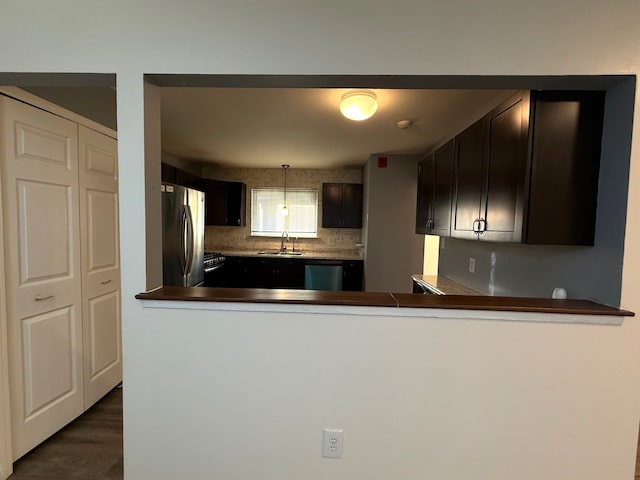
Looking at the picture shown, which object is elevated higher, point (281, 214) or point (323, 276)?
point (281, 214)

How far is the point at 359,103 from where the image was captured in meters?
2.09

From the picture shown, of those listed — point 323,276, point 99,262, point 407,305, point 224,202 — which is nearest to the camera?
point 407,305

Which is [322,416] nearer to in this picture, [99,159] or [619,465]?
[619,465]

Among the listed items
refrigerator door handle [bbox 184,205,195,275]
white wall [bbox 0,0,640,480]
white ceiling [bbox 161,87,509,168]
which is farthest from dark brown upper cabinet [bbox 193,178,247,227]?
white wall [bbox 0,0,640,480]

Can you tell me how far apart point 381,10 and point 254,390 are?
66.8 inches

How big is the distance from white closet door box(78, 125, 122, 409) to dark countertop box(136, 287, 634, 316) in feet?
3.77

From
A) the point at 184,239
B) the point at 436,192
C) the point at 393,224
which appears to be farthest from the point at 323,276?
the point at 436,192

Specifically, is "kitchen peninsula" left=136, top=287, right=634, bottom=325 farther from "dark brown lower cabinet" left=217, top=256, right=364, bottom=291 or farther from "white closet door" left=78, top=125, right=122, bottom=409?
"dark brown lower cabinet" left=217, top=256, right=364, bottom=291

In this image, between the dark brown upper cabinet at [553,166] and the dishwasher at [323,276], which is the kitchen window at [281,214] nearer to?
the dishwasher at [323,276]

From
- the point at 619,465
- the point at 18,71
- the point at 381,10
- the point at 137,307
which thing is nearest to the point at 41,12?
the point at 18,71

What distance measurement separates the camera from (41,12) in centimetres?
116

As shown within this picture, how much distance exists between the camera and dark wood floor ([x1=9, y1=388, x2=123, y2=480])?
1533mm

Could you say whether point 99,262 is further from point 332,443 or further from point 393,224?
point 393,224

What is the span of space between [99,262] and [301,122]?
2.08 meters
